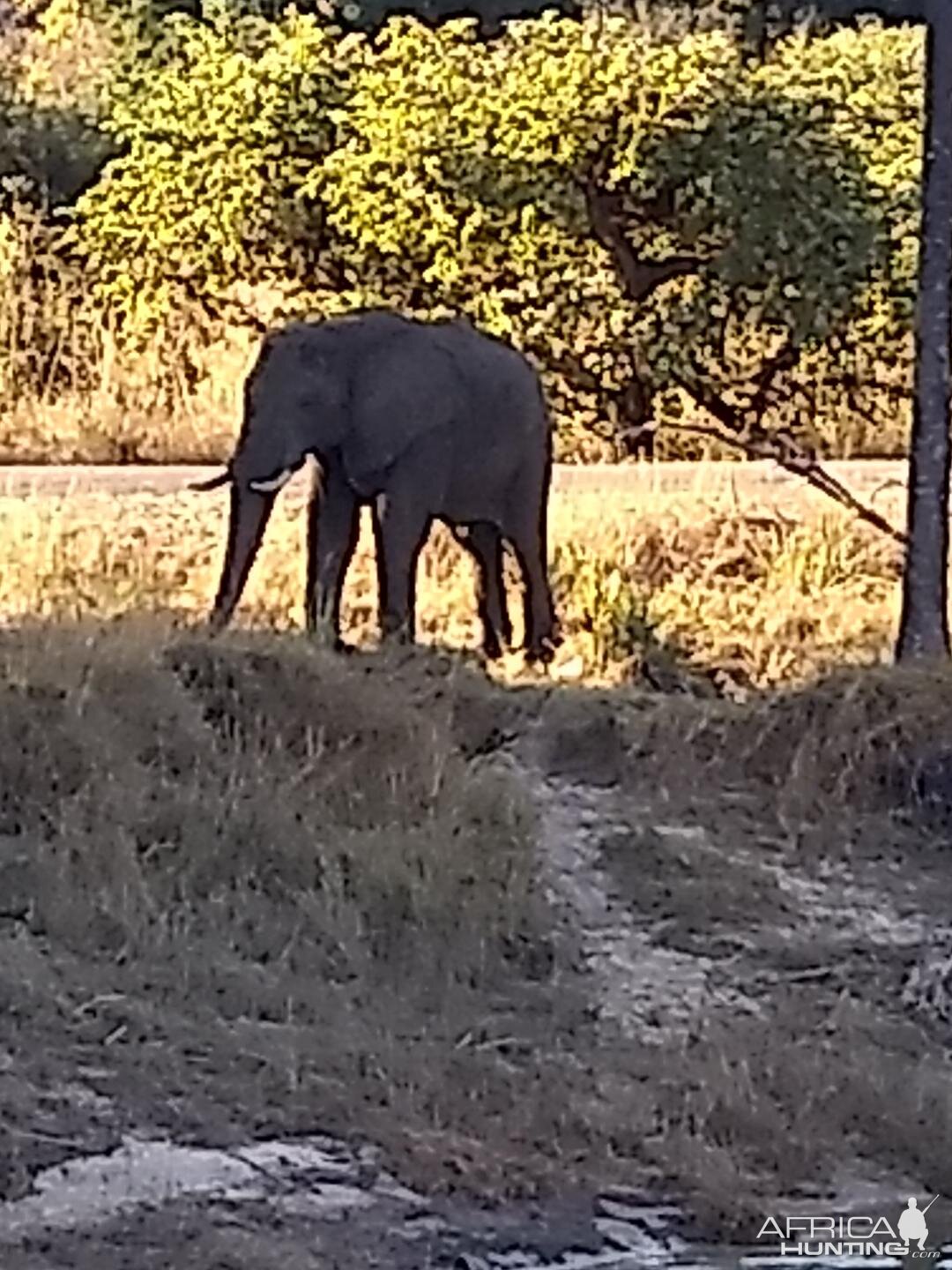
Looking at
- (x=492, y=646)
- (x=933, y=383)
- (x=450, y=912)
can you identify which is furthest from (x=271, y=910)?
(x=492, y=646)

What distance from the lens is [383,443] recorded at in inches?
488

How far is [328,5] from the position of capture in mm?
20266

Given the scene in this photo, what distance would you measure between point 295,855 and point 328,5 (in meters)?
12.2

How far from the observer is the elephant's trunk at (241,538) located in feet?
39.9

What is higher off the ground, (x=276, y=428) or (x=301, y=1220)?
(x=276, y=428)

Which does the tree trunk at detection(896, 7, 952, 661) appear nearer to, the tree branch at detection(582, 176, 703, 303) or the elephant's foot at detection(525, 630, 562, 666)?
the elephant's foot at detection(525, 630, 562, 666)

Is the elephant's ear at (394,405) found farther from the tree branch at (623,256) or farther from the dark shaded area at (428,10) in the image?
the tree branch at (623,256)

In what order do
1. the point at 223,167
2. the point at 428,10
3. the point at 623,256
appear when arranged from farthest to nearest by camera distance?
the point at 223,167
the point at 623,256
the point at 428,10

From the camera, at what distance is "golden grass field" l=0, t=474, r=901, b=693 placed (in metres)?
13.2

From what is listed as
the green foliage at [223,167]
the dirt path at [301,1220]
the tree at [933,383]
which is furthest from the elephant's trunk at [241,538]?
the green foliage at [223,167]

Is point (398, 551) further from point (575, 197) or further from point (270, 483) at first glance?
point (575, 197)

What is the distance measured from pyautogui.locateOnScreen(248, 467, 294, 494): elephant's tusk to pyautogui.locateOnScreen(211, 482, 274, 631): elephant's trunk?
0.9 inches

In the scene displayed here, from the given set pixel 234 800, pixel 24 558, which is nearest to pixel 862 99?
pixel 24 558
